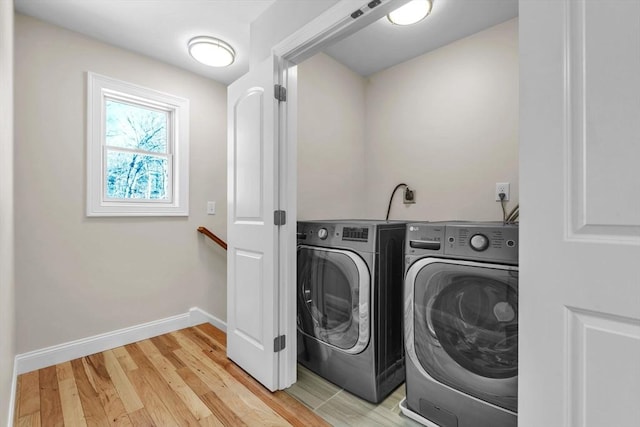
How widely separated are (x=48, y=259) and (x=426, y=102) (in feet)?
9.97

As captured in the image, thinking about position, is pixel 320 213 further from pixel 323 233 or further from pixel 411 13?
pixel 411 13

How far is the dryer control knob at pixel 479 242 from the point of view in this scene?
122cm

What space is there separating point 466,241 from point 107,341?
2561 mm

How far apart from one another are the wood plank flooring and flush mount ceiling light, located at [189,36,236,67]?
226cm

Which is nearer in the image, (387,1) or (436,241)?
(387,1)

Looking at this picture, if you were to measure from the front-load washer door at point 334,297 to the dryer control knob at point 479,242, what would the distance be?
1.85ft

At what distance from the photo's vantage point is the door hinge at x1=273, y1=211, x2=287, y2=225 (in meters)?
1.67

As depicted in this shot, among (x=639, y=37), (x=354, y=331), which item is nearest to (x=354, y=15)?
(x=639, y=37)

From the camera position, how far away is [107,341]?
219cm

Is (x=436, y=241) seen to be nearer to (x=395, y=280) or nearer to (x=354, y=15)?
(x=395, y=280)

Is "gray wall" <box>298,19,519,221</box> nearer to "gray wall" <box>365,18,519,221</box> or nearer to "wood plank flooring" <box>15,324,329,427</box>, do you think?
"gray wall" <box>365,18,519,221</box>

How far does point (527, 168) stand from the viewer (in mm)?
813

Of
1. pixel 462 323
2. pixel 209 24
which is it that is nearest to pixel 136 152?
pixel 209 24

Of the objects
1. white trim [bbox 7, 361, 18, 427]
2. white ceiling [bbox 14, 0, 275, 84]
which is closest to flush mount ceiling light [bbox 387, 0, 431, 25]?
white ceiling [bbox 14, 0, 275, 84]
